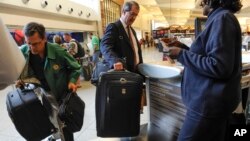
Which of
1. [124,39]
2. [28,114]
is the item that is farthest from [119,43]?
[28,114]

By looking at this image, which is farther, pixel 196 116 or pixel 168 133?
pixel 168 133

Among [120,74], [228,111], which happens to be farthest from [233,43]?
[120,74]

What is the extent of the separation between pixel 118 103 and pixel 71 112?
0.39 m

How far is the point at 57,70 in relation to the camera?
204 centimetres

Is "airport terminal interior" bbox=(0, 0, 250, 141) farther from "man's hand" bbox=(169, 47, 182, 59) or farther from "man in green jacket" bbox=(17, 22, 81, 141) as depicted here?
"man in green jacket" bbox=(17, 22, 81, 141)

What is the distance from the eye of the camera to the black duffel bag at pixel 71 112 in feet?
6.09

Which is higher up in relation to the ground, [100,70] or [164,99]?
[100,70]

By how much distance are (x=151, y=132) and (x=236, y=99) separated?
1.32 m

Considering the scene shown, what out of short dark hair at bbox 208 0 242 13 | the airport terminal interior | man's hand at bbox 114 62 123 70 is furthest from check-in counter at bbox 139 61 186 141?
short dark hair at bbox 208 0 242 13

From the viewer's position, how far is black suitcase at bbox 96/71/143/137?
1892 millimetres

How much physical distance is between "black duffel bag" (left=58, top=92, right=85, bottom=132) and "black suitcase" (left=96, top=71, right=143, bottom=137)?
0.53 ft

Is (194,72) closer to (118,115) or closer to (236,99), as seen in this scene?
(236,99)

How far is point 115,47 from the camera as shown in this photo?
2287 mm

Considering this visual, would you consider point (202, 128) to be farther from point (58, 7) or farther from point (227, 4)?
point (58, 7)
